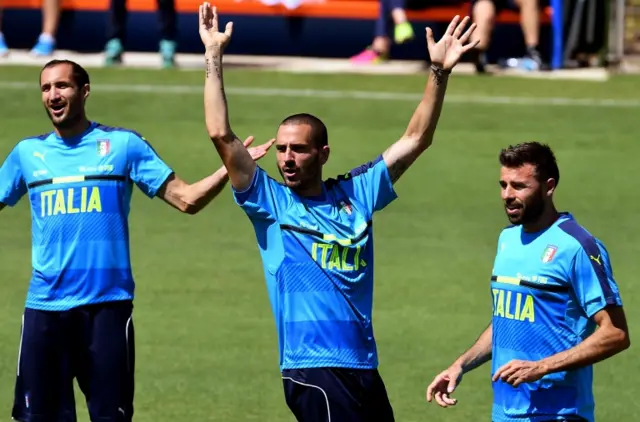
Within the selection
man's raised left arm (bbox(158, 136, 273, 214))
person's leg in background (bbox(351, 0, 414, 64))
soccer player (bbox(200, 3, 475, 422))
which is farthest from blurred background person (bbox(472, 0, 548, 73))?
soccer player (bbox(200, 3, 475, 422))

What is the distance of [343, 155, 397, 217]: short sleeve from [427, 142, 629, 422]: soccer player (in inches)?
32.4

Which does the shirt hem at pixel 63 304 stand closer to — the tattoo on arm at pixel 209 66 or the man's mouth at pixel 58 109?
the man's mouth at pixel 58 109

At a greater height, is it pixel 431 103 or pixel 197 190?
pixel 431 103

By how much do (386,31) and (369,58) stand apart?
1.69 feet

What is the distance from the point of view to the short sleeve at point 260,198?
22.4ft

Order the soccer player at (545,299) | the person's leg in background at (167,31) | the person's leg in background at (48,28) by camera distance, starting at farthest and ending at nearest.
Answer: the person's leg in background at (48,28)
the person's leg in background at (167,31)
the soccer player at (545,299)

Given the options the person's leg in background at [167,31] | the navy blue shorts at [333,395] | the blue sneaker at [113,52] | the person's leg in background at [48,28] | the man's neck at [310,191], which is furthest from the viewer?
the person's leg in background at [48,28]

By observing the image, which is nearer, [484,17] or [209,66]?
[209,66]

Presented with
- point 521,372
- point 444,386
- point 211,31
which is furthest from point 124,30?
point 521,372

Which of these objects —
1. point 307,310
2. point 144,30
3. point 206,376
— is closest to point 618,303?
point 307,310

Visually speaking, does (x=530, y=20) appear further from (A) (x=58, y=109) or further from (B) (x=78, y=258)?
(B) (x=78, y=258)

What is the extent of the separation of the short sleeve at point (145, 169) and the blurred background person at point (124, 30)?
970 cm

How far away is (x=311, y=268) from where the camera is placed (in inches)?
267

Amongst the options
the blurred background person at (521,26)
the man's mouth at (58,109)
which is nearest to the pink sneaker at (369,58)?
the blurred background person at (521,26)
